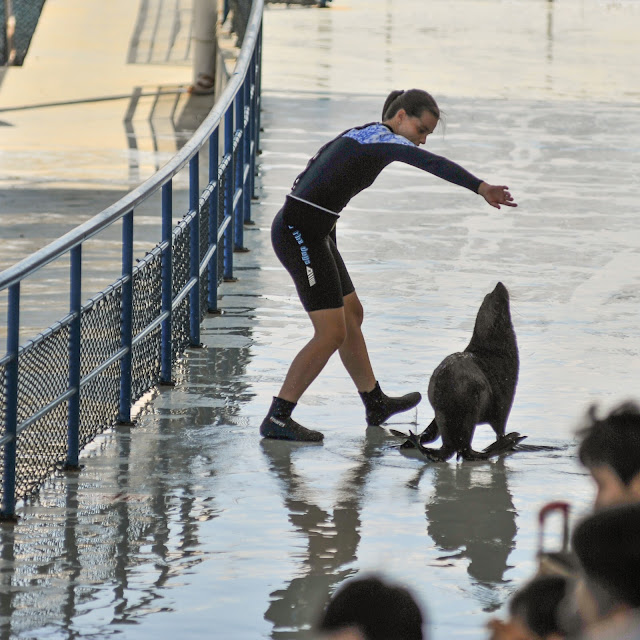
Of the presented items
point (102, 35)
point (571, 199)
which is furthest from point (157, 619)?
point (102, 35)

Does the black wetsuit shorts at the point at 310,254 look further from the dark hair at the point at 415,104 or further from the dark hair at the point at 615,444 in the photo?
the dark hair at the point at 615,444

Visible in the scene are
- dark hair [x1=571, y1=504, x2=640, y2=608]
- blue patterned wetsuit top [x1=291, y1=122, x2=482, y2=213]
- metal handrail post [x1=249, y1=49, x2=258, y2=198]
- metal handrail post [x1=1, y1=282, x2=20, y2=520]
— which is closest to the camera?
dark hair [x1=571, y1=504, x2=640, y2=608]

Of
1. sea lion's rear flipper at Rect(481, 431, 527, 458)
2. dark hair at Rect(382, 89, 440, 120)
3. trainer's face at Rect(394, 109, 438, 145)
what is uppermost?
dark hair at Rect(382, 89, 440, 120)

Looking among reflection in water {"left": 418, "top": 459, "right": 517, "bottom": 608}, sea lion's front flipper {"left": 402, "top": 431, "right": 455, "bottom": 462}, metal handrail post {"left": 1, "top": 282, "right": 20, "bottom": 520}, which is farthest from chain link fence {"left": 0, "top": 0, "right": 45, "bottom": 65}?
metal handrail post {"left": 1, "top": 282, "right": 20, "bottom": 520}

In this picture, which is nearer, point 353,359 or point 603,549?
point 603,549

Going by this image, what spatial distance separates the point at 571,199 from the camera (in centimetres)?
1346

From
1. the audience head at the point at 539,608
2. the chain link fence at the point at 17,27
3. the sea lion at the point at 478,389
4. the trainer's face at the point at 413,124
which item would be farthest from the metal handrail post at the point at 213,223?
the chain link fence at the point at 17,27

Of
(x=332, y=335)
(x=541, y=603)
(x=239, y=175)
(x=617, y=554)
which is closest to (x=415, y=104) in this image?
(x=332, y=335)

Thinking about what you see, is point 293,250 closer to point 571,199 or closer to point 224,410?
point 224,410

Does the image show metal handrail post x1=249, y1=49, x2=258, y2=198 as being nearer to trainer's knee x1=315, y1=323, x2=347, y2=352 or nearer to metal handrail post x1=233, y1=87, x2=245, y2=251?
metal handrail post x1=233, y1=87, x2=245, y2=251

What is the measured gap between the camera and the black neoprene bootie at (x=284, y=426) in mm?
6918

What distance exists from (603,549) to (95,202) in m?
12.3

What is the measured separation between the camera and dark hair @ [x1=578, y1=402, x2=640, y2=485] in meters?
3.07

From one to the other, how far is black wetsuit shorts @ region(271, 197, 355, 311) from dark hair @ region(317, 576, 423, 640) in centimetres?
437
